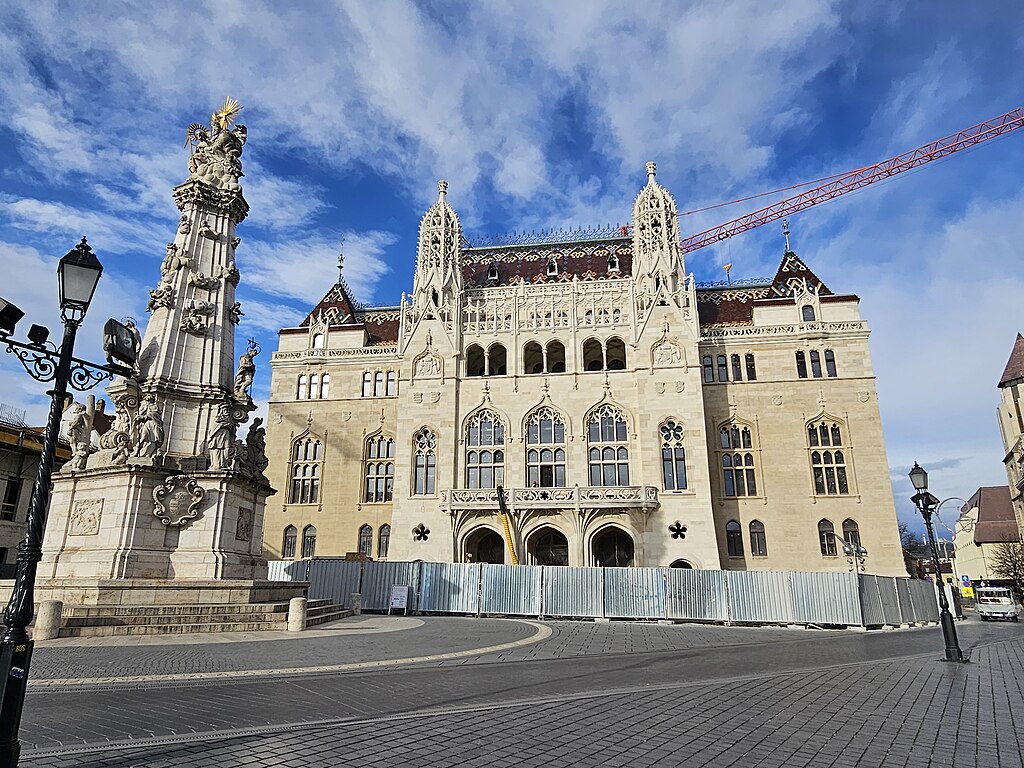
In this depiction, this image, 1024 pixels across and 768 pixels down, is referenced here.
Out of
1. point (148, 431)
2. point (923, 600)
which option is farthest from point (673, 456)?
point (148, 431)

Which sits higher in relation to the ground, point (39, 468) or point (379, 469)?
point (379, 469)

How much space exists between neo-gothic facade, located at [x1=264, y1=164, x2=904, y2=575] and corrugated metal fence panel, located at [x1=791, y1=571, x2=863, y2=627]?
9.26 metres

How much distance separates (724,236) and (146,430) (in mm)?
66039

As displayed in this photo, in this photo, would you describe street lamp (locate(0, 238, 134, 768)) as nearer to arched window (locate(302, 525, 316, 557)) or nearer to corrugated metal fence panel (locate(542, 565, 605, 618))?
corrugated metal fence panel (locate(542, 565, 605, 618))

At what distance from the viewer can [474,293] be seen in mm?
43906

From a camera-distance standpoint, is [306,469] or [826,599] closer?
[826,599]

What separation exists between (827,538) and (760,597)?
15.1m

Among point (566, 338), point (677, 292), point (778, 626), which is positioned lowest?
point (778, 626)

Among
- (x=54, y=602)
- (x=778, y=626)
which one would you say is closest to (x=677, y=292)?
(x=778, y=626)

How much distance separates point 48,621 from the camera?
1307cm

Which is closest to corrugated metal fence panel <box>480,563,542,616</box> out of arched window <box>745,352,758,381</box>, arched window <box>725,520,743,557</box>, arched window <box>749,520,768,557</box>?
arched window <box>725,520,743,557</box>

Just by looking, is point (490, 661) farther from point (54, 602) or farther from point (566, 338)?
point (566, 338)

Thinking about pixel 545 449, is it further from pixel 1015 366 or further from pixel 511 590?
pixel 1015 366

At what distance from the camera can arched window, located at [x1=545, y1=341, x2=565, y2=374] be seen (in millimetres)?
42812
